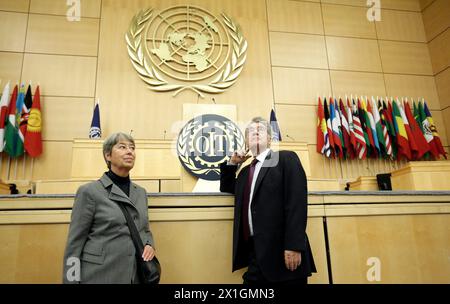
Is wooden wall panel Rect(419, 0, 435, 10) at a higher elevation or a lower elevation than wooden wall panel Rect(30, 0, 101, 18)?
higher

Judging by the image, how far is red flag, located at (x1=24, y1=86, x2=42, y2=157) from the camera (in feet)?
13.1

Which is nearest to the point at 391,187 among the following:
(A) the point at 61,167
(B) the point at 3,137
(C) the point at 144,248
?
(C) the point at 144,248

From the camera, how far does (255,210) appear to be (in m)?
1.53

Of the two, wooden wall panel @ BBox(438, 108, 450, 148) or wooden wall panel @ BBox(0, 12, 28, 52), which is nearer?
wooden wall panel @ BBox(0, 12, 28, 52)

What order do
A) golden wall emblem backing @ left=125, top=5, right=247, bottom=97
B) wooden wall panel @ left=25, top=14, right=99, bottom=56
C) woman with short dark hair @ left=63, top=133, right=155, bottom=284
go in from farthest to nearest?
golden wall emblem backing @ left=125, top=5, right=247, bottom=97, wooden wall panel @ left=25, top=14, right=99, bottom=56, woman with short dark hair @ left=63, top=133, right=155, bottom=284

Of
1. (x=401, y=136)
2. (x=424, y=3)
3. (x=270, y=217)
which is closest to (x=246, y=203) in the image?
(x=270, y=217)

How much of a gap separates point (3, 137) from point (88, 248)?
355 centimetres

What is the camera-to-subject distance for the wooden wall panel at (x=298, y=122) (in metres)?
4.72

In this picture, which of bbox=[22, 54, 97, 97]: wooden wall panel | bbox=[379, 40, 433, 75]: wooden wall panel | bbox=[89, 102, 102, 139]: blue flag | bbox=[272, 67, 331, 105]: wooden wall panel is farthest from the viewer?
bbox=[379, 40, 433, 75]: wooden wall panel

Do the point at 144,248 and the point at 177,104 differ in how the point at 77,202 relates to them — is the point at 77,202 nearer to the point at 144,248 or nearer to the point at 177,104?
the point at 144,248

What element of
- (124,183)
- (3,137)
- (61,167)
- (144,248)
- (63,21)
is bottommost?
(144,248)

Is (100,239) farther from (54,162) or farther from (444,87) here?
(444,87)

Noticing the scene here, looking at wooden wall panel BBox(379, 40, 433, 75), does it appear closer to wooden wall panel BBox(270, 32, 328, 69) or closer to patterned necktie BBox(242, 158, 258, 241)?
wooden wall panel BBox(270, 32, 328, 69)

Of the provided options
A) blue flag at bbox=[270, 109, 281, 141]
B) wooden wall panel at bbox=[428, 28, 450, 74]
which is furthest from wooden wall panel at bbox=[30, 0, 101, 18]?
wooden wall panel at bbox=[428, 28, 450, 74]
